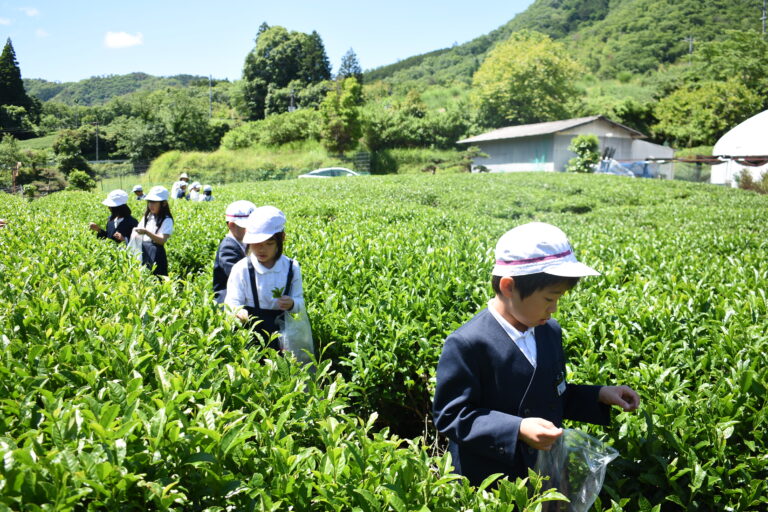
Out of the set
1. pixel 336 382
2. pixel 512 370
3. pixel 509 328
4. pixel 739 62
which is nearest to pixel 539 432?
pixel 512 370

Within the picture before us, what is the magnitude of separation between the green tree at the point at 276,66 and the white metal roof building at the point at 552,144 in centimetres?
2947

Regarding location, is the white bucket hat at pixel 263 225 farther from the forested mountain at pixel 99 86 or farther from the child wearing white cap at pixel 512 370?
the forested mountain at pixel 99 86

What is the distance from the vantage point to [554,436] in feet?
5.51

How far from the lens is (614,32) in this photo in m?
93.1

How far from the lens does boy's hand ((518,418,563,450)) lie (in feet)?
5.54

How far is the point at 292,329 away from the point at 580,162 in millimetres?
31447

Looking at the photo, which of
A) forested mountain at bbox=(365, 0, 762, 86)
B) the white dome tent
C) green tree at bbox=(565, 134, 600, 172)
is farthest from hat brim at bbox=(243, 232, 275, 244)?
forested mountain at bbox=(365, 0, 762, 86)

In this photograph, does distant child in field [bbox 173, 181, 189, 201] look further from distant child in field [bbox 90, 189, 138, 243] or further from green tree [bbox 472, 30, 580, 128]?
green tree [bbox 472, 30, 580, 128]

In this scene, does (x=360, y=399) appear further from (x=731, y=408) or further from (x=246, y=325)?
(x=731, y=408)

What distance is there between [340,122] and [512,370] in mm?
40197

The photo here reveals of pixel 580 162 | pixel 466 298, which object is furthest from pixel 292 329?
pixel 580 162

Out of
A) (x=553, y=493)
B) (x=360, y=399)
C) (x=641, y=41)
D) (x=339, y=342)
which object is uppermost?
(x=641, y=41)

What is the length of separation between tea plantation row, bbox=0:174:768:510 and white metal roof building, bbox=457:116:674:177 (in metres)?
31.7

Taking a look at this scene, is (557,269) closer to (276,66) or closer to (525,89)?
(525,89)
